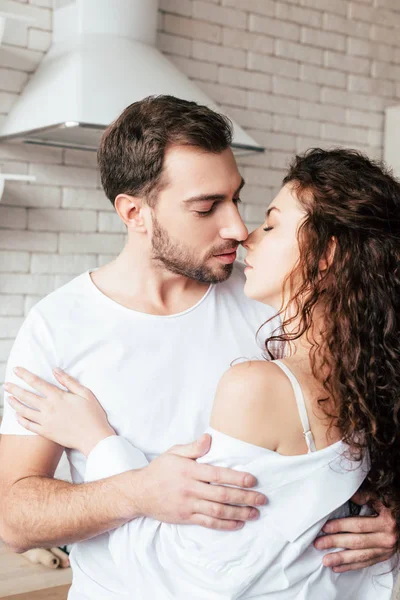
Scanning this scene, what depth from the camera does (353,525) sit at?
54.3 inches

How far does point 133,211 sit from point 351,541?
0.92 metres

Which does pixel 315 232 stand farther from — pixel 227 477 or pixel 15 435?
pixel 15 435

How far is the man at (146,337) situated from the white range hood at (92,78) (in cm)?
79

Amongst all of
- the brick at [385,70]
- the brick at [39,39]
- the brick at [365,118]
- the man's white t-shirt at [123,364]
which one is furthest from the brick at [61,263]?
the brick at [385,70]

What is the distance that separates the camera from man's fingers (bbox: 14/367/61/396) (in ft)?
5.23

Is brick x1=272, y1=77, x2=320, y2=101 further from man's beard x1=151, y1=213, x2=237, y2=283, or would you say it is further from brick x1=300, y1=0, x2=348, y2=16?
man's beard x1=151, y1=213, x2=237, y2=283

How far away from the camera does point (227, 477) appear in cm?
126

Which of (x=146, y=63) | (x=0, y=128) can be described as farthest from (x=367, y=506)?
(x=0, y=128)

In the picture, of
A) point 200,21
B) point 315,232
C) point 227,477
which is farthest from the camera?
point 200,21

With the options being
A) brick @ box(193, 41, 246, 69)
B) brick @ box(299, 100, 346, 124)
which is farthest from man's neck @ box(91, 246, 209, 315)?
brick @ box(299, 100, 346, 124)

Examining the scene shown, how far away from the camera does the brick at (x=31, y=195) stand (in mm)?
3053

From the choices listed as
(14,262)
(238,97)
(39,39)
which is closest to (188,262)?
(14,262)

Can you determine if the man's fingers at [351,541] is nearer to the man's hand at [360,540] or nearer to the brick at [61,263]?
the man's hand at [360,540]

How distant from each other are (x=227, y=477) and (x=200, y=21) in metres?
2.72
